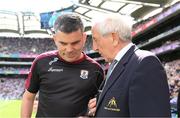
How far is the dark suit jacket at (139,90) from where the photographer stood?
8.16 feet

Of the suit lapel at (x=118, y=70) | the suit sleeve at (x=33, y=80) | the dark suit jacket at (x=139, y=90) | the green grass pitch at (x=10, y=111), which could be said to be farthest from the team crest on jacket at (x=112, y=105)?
the green grass pitch at (x=10, y=111)

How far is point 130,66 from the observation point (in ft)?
8.84

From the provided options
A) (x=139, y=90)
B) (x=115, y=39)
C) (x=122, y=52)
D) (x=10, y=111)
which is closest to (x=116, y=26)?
(x=115, y=39)

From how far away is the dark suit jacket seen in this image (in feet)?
8.16

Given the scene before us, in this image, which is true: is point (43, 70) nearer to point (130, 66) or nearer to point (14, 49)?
point (130, 66)

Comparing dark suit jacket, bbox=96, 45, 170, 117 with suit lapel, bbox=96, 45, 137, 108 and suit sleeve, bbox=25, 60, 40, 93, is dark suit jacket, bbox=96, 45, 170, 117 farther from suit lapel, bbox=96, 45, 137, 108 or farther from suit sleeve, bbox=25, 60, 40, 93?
suit sleeve, bbox=25, 60, 40, 93

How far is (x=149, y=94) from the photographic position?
97.7 inches

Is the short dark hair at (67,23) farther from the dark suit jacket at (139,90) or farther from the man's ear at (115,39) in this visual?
the dark suit jacket at (139,90)

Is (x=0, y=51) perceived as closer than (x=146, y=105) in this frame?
No

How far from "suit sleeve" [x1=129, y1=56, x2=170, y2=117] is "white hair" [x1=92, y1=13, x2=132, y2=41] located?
1.33 feet

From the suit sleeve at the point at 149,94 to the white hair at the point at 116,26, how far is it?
407 millimetres

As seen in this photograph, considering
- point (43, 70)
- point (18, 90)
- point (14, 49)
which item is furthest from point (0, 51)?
point (43, 70)

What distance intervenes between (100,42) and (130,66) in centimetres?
39

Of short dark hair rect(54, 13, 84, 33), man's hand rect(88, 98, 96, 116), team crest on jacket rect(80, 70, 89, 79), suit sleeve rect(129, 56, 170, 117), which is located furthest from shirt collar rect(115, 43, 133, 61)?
team crest on jacket rect(80, 70, 89, 79)
